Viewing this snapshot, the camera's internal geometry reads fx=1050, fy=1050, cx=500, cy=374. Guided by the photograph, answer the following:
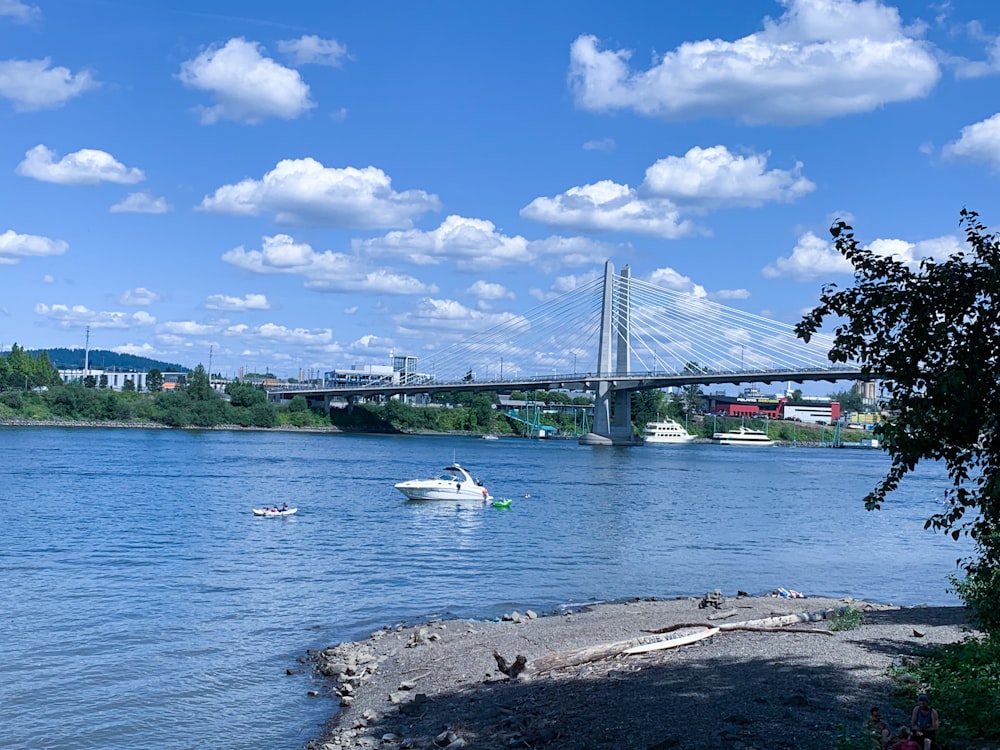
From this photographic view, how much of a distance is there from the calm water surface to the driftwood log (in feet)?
9.43

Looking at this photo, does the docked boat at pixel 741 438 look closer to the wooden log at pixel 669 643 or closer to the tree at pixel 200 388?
the tree at pixel 200 388

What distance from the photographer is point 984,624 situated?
10.5 meters

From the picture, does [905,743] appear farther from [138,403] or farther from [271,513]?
[138,403]

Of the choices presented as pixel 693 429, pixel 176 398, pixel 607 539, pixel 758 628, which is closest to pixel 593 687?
pixel 758 628

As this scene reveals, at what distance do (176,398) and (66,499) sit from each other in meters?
85.2

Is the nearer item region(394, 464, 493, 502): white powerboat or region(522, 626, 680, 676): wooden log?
region(522, 626, 680, 676): wooden log

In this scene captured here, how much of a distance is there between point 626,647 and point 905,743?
20.5 feet

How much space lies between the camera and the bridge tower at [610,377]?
341ft

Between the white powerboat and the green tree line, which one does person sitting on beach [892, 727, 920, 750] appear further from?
the green tree line

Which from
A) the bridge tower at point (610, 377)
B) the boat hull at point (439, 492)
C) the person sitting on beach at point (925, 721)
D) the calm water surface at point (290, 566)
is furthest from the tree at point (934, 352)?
the bridge tower at point (610, 377)

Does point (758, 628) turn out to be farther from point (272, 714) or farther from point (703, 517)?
point (703, 517)

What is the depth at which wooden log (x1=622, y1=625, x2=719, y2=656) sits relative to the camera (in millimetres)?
14625

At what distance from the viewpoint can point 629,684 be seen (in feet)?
41.6

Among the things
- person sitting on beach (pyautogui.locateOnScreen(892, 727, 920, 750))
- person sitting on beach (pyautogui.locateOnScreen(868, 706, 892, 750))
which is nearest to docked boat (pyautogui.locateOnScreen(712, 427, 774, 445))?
person sitting on beach (pyautogui.locateOnScreen(868, 706, 892, 750))
